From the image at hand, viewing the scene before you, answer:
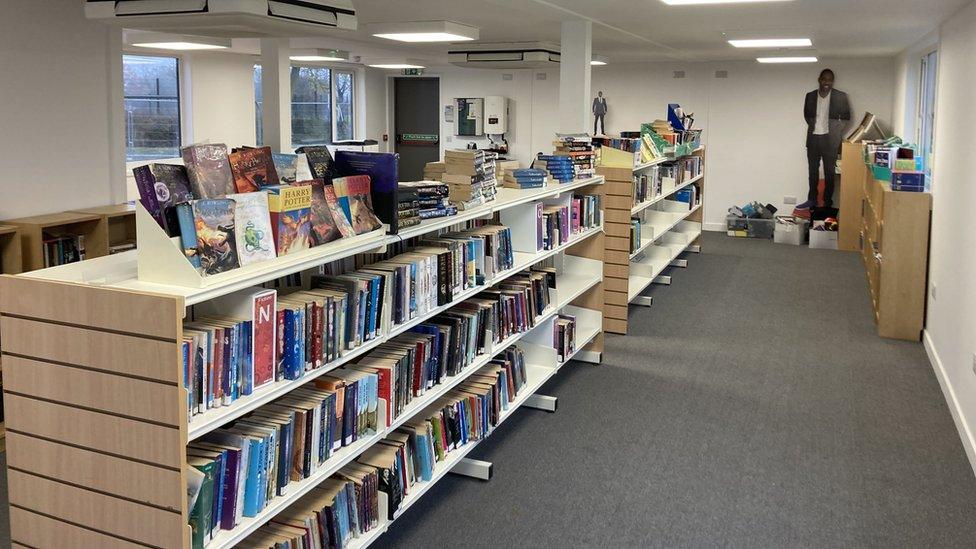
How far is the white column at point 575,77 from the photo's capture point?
256 inches

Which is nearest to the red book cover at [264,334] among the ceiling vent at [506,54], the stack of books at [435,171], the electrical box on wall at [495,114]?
the stack of books at [435,171]

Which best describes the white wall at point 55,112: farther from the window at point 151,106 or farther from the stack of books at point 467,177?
the window at point 151,106

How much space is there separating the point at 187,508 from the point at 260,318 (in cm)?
59

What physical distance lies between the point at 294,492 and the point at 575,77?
452cm

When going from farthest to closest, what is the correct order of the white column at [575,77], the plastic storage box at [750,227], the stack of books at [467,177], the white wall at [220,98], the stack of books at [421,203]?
the plastic storage box at [750,227] → the white wall at [220,98] → the white column at [575,77] → the stack of books at [467,177] → the stack of books at [421,203]

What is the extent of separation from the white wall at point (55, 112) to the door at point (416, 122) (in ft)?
32.0

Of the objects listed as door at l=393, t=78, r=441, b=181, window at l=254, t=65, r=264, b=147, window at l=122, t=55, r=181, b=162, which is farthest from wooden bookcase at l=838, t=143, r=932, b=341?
door at l=393, t=78, r=441, b=181

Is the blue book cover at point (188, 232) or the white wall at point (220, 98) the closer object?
the blue book cover at point (188, 232)

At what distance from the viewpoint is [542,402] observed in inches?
203

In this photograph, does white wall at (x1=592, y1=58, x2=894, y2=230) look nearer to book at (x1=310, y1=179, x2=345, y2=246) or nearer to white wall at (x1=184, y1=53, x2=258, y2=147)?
white wall at (x1=184, y1=53, x2=258, y2=147)

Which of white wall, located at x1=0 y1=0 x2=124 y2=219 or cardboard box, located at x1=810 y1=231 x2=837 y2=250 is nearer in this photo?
white wall, located at x1=0 y1=0 x2=124 y2=219

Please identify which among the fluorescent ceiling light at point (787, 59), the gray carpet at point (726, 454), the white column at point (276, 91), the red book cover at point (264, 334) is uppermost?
the fluorescent ceiling light at point (787, 59)

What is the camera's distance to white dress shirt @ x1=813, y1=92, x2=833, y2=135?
38.9ft

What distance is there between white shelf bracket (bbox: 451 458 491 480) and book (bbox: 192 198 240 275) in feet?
6.40
